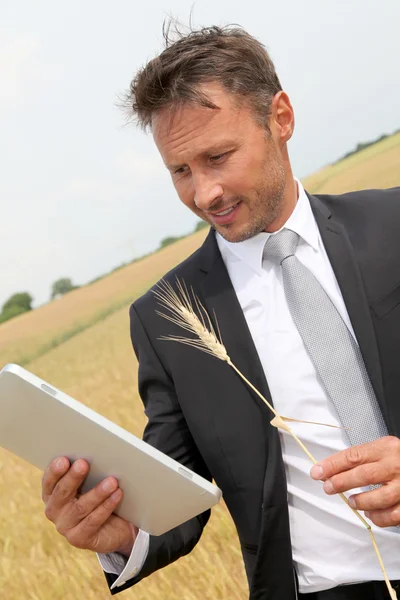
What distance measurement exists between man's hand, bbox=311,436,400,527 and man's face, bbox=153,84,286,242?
30.4 inches

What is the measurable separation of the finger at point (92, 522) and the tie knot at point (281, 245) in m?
0.75

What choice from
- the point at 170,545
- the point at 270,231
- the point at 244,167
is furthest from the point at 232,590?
the point at 244,167

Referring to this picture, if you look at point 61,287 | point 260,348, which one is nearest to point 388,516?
point 260,348

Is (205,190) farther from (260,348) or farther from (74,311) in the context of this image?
(74,311)

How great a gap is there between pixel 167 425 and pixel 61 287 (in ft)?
52.8

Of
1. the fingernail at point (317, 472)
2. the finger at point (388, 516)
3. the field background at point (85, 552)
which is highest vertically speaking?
the fingernail at point (317, 472)

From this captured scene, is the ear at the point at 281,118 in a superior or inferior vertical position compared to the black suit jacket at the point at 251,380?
superior

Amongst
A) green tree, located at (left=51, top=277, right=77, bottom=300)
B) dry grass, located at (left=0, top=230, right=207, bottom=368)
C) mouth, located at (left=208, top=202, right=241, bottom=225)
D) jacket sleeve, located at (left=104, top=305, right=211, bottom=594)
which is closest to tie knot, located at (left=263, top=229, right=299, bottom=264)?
mouth, located at (left=208, top=202, right=241, bottom=225)

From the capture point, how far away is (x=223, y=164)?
1895 millimetres

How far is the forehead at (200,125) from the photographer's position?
1.87 meters

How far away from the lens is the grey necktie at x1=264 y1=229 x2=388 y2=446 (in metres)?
1.75

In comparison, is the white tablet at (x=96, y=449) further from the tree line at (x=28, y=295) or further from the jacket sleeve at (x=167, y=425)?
the tree line at (x=28, y=295)

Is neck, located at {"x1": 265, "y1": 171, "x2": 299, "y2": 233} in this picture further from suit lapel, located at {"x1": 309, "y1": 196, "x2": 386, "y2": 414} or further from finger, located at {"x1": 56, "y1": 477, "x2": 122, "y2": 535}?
finger, located at {"x1": 56, "y1": 477, "x2": 122, "y2": 535}

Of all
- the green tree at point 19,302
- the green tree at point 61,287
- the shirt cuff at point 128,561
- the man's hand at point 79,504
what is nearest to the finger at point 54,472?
the man's hand at point 79,504
